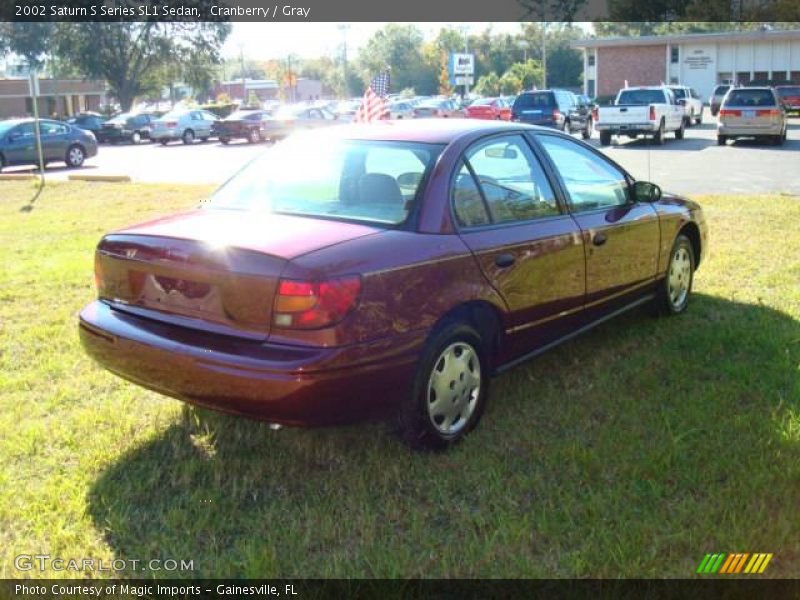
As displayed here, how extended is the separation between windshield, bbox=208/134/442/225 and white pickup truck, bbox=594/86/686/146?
22.3m

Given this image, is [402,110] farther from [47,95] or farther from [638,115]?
[47,95]

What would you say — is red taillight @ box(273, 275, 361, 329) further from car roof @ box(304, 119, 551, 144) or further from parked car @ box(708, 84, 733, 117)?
parked car @ box(708, 84, 733, 117)

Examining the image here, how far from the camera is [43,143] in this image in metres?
22.9

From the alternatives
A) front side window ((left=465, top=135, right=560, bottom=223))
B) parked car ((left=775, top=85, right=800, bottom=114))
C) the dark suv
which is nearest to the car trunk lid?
front side window ((left=465, top=135, right=560, bottom=223))

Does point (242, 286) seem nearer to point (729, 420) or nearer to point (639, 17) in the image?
point (729, 420)

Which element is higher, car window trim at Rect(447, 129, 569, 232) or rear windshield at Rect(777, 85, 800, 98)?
rear windshield at Rect(777, 85, 800, 98)

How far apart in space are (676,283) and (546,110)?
2303 cm

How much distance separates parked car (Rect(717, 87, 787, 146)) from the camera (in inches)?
962

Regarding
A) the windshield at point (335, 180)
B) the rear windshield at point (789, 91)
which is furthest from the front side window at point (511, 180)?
the rear windshield at point (789, 91)

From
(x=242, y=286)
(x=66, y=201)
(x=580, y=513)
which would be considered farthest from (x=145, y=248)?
(x=66, y=201)

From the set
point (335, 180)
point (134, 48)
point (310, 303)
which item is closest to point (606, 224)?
point (335, 180)

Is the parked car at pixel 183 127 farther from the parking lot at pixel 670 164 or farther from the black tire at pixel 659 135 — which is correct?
the black tire at pixel 659 135

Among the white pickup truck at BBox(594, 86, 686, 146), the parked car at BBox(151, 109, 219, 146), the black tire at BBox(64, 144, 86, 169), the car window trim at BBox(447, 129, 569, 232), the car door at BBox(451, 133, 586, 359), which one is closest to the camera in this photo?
the car window trim at BBox(447, 129, 569, 232)

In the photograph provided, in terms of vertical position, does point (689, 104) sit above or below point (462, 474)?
above
